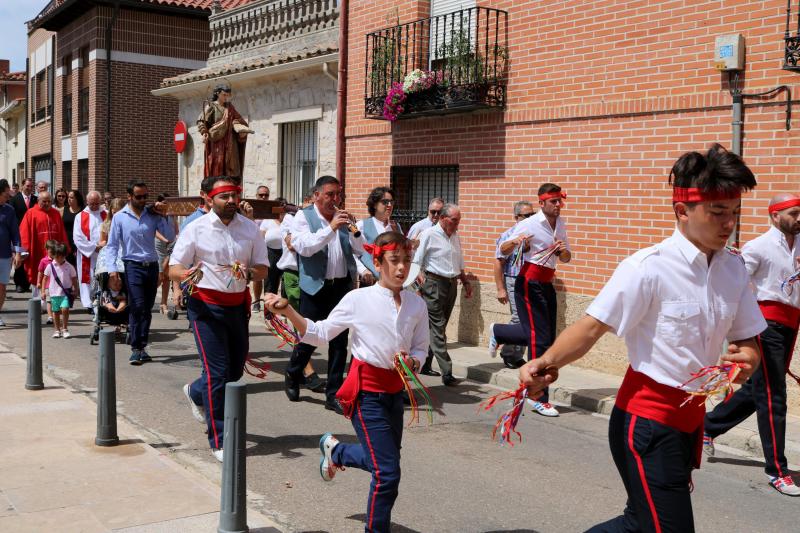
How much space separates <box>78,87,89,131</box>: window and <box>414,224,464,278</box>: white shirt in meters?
20.5

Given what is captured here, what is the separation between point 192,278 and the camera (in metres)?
6.46

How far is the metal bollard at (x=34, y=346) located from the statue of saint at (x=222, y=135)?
4334 mm

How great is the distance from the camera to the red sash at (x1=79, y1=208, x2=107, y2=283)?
43.0ft

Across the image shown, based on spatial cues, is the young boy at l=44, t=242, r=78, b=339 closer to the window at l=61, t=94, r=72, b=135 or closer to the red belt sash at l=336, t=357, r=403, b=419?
the red belt sash at l=336, t=357, r=403, b=419

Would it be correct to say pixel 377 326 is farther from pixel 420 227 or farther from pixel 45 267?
pixel 45 267

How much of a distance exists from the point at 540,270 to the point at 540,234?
330mm

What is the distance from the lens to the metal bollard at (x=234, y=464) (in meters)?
4.54

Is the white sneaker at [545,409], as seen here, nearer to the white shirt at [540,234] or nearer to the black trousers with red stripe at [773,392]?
the white shirt at [540,234]

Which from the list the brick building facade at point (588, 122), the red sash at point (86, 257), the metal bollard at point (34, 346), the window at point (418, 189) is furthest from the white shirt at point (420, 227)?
the red sash at point (86, 257)

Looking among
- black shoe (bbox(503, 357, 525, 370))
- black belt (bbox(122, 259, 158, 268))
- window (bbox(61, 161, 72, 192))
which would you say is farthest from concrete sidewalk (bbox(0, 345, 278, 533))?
window (bbox(61, 161, 72, 192))

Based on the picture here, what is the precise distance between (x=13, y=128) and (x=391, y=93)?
3404 cm

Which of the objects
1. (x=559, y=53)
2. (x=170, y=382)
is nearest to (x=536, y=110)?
(x=559, y=53)

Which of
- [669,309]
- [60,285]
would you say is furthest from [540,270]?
[60,285]

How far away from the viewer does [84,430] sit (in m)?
6.82
